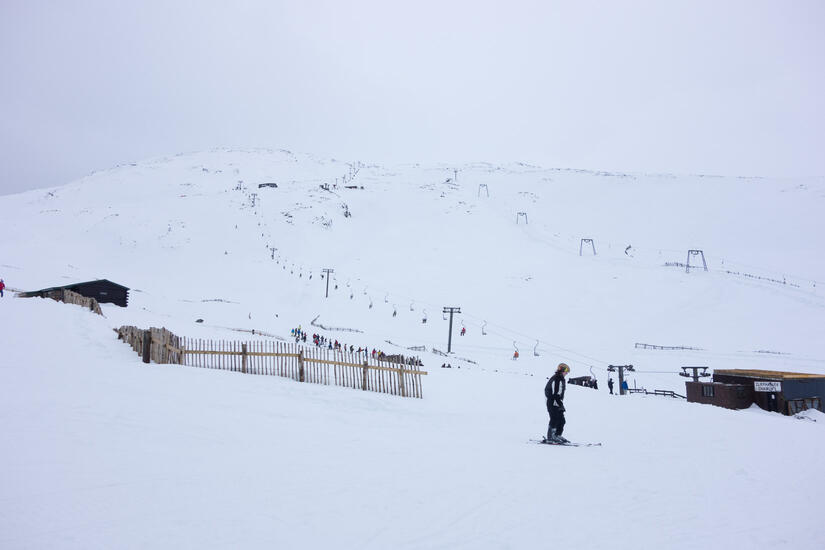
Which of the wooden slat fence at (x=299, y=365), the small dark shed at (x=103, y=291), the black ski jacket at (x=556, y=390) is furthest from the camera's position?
the small dark shed at (x=103, y=291)

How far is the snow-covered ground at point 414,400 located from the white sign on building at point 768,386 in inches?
64.7

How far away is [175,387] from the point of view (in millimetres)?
12547

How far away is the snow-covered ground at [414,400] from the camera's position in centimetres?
598

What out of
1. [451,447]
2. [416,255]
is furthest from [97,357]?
[416,255]

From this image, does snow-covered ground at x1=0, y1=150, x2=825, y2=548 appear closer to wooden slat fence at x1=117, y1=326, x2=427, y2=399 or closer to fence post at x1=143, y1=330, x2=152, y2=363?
wooden slat fence at x1=117, y1=326, x2=427, y2=399

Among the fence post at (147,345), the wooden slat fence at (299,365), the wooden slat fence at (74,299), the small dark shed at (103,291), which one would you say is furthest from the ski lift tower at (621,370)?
the small dark shed at (103,291)

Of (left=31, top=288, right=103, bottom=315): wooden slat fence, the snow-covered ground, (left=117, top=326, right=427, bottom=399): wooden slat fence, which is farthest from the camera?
(left=31, top=288, right=103, bottom=315): wooden slat fence

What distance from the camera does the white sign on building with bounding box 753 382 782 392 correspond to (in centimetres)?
1989

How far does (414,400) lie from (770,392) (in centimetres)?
1593

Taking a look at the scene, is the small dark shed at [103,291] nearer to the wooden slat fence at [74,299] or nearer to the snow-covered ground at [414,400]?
the snow-covered ground at [414,400]

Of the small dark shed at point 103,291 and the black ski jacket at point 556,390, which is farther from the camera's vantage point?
the small dark shed at point 103,291

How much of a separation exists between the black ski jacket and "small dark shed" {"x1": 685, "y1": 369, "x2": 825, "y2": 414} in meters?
14.8

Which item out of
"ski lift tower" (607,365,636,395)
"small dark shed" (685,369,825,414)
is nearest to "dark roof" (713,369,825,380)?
"small dark shed" (685,369,825,414)

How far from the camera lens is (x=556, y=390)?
10727 millimetres
